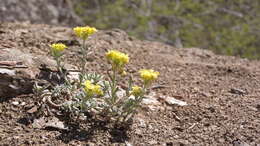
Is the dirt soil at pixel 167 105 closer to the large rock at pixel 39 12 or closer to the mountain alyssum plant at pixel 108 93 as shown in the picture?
the mountain alyssum plant at pixel 108 93

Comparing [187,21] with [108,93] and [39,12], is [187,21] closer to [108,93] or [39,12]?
[39,12]

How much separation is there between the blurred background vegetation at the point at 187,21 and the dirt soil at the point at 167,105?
197 inches

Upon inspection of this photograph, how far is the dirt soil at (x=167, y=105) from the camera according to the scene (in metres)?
2.57

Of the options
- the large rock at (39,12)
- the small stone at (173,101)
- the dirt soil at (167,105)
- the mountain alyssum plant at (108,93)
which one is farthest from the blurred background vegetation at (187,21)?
the mountain alyssum plant at (108,93)

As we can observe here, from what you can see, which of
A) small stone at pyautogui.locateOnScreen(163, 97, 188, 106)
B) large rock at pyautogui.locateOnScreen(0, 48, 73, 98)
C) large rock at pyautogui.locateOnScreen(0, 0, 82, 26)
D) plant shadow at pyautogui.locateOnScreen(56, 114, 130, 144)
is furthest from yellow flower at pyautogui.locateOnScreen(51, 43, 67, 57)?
large rock at pyautogui.locateOnScreen(0, 0, 82, 26)

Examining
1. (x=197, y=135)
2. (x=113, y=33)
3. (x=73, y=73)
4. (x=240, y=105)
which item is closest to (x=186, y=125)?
(x=197, y=135)

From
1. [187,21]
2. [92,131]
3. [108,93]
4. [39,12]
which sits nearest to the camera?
[92,131]

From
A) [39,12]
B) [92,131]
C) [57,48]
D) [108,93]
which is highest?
[39,12]

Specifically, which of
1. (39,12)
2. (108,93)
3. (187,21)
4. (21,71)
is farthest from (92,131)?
(187,21)

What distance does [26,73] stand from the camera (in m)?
2.95

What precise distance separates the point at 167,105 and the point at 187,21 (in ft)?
23.1

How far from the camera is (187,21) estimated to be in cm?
988

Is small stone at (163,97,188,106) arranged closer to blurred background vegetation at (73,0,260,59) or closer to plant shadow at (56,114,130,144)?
plant shadow at (56,114,130,144)

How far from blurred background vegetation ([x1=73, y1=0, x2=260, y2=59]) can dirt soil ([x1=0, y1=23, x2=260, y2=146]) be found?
5012 millimetres
